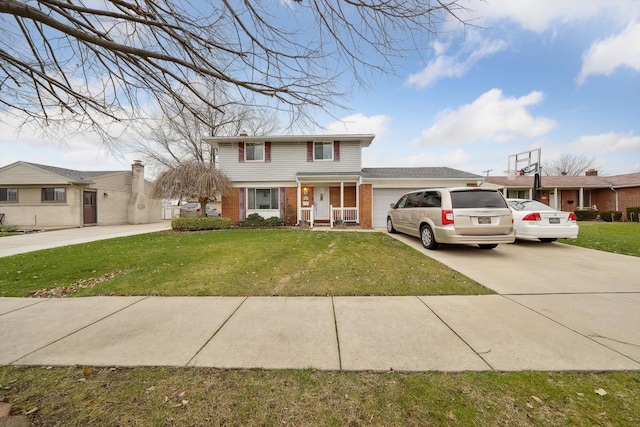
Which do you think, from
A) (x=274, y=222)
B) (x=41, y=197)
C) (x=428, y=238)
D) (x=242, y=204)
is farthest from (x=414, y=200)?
(x=41, y=197)

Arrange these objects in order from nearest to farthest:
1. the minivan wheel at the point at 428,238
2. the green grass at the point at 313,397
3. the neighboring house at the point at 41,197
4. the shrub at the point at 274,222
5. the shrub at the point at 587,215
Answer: the green grass at the point at 313,397 < the minivan wheel at the point at 428,238 < the shrub at the point at 274,222 < the neighboring house at the point at 41,197 < the shrub at the point at 587,215

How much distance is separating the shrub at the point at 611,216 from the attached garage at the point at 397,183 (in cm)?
1399

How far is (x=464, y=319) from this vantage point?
10.5ft

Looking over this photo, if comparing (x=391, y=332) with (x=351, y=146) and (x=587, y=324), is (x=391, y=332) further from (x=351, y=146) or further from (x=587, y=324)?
(x=351, y=146)

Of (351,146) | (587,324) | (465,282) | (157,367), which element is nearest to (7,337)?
(157,367)

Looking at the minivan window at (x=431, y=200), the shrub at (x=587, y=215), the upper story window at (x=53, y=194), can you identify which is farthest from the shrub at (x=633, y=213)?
the upper story window at (x=53, y=194)

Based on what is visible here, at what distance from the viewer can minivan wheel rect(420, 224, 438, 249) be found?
717 centimetres

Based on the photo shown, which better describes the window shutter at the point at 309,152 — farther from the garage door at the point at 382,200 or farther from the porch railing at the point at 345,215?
the garage door at the point at 382,200

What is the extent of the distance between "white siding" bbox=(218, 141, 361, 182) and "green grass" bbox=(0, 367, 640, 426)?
508 inches

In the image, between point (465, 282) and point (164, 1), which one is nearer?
point (164, 1)

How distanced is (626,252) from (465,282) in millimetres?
6395

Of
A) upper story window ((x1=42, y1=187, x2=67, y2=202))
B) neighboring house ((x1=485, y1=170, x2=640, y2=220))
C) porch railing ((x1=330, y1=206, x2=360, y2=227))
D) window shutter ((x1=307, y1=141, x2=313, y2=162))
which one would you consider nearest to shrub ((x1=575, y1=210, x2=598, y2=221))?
neighboring house ((x1=485, y1=170, x2=640, y2=220))

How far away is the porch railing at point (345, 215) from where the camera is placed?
13750mm

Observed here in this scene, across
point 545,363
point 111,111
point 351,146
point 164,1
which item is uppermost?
point 351,146
